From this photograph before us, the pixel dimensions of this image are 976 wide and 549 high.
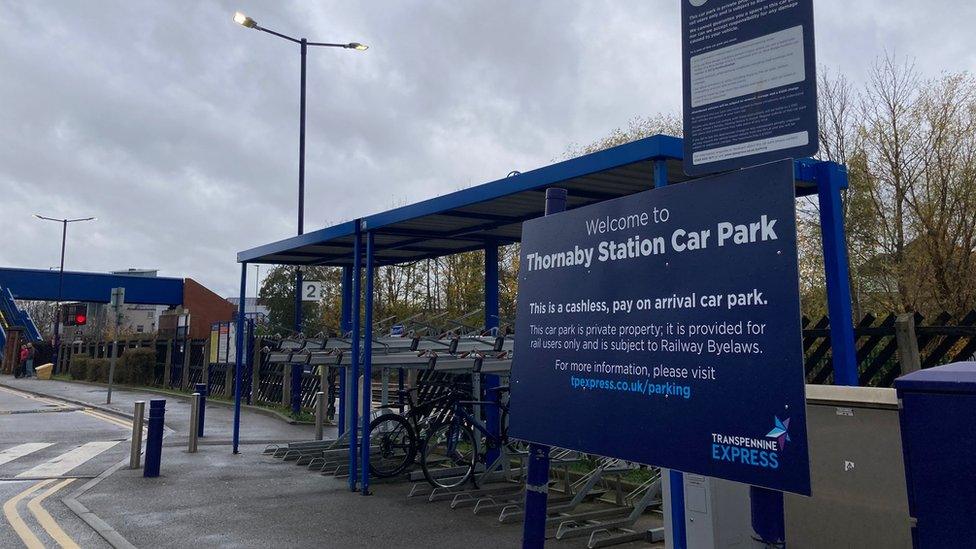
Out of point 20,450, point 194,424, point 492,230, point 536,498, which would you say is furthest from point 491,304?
point 20,450

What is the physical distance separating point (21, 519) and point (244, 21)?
12.6m

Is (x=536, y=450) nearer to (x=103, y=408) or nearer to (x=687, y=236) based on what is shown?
(x=687, y=236)

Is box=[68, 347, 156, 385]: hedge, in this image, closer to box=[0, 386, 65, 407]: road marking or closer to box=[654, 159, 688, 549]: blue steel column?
box=[0, 386, 65, 407]: road marking

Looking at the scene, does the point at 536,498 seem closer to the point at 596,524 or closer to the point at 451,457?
the point at 596,524

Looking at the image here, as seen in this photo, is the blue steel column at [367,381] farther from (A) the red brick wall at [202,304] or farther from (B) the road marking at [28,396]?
(A) the red brick wall at [202,304]

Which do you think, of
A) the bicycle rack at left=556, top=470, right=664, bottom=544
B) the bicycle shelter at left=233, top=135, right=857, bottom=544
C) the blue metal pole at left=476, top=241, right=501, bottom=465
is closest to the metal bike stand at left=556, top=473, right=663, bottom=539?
the bicycle rack at left=556, top=470, right=664, bottom=544

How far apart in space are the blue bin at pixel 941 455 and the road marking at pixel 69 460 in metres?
10.5

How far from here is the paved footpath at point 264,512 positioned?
6.51m

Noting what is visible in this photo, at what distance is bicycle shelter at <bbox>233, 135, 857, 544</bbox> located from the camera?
13.4 feet

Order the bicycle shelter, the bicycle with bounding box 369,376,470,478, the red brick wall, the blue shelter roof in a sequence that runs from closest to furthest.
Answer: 1. the bicycle shelter
2. the blue shelter roof
3. the bicycle with bounding box 369,376,470,478
4. the red brick wall

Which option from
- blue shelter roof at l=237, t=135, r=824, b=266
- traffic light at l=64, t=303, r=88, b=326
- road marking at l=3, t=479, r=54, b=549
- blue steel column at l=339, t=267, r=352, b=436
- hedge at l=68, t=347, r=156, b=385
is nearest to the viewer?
blue shelter roof at l=237, t=135, r=824, b=266

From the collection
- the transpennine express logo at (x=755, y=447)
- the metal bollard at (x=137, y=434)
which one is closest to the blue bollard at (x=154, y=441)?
the metal bollard at (x=137, y=434)

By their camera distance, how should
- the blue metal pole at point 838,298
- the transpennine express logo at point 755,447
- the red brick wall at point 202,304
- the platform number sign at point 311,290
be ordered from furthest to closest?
the red brick wall at point 202,304
the platform number sign at point 311,290
the blue metal pole at point 838,298
the transpennine express logo at point 755,447

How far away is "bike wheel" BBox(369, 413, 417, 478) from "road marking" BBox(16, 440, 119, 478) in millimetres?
4326
